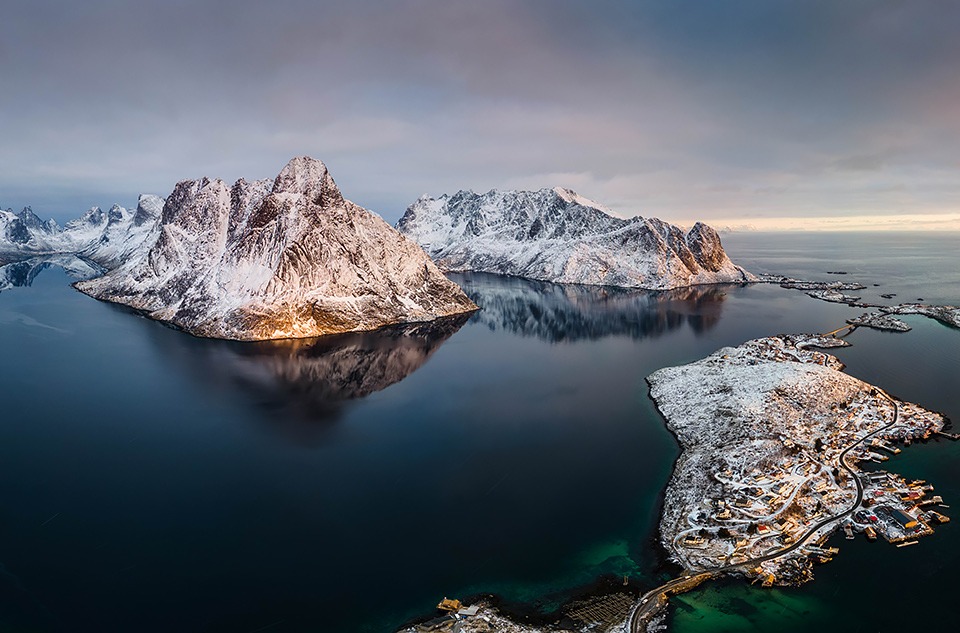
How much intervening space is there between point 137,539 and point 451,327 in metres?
102

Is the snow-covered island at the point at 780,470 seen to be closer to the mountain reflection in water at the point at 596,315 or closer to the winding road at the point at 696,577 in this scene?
the winding road at the point at 696,577

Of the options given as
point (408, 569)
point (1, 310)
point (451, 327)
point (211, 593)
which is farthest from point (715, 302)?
point (1, 310)

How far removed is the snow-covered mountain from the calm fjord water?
23.8m

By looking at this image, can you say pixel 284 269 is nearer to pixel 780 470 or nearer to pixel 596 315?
pixel 596 315

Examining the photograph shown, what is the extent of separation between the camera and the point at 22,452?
6088 cm

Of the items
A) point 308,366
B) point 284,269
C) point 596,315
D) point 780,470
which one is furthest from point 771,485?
point 284,269

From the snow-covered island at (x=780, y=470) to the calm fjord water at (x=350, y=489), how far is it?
92.3 inches

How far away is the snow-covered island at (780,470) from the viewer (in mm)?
43781

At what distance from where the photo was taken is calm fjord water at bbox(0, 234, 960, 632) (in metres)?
38.0

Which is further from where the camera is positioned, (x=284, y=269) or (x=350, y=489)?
(x=284, y=269)

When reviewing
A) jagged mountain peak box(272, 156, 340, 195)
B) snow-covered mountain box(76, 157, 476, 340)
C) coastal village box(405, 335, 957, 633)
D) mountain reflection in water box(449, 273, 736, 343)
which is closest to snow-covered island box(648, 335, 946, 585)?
coastal village box(405, 335, 957, 633)

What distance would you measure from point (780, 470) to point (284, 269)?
124 metres

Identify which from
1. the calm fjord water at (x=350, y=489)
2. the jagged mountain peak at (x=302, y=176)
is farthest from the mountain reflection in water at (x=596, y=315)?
the jagged mountain peak at (x=302, y=176)

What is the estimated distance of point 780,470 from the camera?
175 feet
